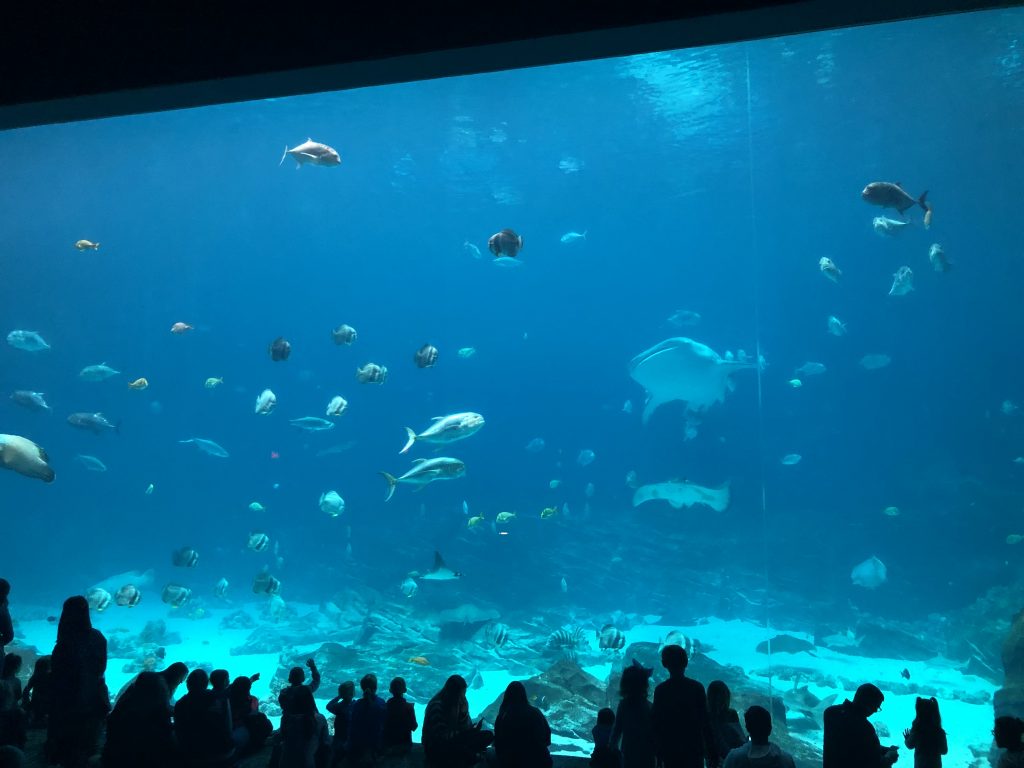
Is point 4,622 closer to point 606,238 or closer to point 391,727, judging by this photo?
point 391,727

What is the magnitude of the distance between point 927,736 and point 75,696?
16.2 feet

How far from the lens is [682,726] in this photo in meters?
3.07

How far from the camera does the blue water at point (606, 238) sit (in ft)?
69.2

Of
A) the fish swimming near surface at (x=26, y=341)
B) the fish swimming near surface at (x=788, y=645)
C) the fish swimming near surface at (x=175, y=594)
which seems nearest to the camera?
the fish swimming near surface at (x=175, y=594)

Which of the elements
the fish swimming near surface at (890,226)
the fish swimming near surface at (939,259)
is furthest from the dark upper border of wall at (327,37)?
the fish swimming near surface at (939,259)

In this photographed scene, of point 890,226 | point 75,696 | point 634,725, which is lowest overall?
point 75,696

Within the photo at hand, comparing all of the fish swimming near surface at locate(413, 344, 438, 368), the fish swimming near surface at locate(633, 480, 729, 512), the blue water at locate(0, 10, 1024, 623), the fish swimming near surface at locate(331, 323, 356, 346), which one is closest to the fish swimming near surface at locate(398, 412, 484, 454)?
the fish swimming near surface at locate(413, 344, 438, 368)

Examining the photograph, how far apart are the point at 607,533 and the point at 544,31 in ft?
69.1

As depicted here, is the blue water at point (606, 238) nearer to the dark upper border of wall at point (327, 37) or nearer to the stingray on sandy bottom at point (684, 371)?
the stingray on sandy bottom at point (684, 371)

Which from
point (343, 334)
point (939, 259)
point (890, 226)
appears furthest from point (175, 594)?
point (939, 259)

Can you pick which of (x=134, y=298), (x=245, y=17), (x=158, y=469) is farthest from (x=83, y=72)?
(x=158, y=469)

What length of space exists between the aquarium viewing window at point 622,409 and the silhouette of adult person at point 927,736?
14.2 feet

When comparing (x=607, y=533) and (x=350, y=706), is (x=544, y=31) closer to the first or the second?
(x=350, y=706)

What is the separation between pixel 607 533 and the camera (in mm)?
22203
